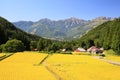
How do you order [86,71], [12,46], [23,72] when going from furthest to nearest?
[12,46], [86,71], [23,72]

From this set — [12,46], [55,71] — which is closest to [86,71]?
[55,71]

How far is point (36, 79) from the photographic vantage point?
26156 millimetres

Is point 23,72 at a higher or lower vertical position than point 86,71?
higher

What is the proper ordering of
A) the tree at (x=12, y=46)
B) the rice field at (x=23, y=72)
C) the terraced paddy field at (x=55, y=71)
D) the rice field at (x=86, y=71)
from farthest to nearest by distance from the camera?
the tree at (x=12, y=46) < the rice field at (x=86, y=71) < the terraced paddy field at (x=55, y=71) < the rice field at (x=23, y=72)

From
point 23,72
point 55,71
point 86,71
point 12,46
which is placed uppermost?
point 12,46

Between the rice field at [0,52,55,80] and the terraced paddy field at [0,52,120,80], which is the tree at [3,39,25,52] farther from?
the rice field at [0,52,55,80]

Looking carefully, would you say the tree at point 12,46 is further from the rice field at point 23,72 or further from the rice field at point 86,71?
the rice field at point 23,72

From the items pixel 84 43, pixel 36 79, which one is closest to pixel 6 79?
pixel 36 79

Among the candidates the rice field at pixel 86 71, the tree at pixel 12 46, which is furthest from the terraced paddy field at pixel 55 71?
the tree at pixel 12 46

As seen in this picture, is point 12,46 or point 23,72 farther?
point 12,46

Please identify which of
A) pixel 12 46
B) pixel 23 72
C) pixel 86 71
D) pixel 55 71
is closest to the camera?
pixel 23 72

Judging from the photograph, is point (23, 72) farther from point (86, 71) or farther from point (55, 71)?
point (86, 71)

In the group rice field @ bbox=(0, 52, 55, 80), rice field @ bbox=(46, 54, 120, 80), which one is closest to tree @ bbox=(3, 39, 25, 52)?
rice field @ bbox=(46, 54, 120, 80)

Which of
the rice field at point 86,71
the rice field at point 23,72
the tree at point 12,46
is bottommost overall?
the rice field at point 86,71
